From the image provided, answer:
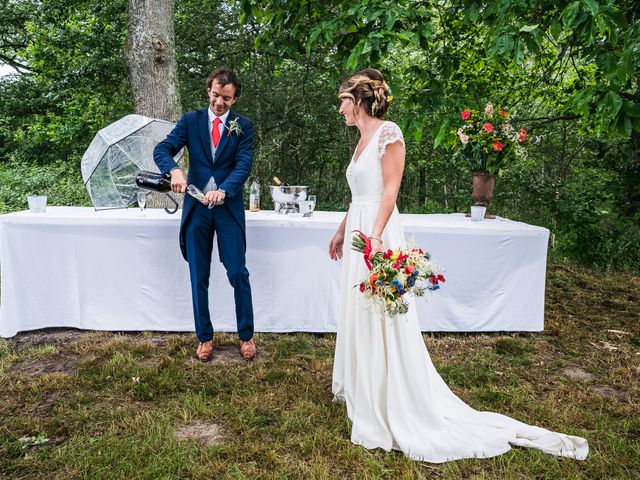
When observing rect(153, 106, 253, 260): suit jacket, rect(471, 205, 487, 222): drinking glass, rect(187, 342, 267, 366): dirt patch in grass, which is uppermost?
rect(153, 106, 253, 260): suit jacket

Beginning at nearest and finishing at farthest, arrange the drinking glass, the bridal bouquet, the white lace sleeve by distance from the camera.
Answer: the bridal bouquet, the white lace sleeve, the drinking glass

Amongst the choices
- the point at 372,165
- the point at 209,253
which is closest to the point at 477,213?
the point at 372,165

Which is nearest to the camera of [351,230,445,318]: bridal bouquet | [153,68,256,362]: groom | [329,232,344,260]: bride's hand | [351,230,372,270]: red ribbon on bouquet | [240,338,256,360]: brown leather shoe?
[351,230,445,318]: bridal bouquet

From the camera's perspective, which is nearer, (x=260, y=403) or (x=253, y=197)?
(x=260, y=403)

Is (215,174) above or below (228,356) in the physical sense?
above

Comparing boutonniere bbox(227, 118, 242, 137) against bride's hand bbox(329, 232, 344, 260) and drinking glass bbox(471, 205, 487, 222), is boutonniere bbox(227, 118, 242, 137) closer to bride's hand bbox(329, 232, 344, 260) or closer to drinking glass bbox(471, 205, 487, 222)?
bride's hand bbox(329, 232, 344, 260)

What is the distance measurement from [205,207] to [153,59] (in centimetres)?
248

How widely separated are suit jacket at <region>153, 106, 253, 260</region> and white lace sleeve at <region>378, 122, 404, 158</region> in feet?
3.74

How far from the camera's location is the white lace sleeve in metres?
2.33

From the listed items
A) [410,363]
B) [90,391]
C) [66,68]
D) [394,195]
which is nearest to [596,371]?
[410,363]

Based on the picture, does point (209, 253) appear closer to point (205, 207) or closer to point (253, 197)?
point (205, 207)

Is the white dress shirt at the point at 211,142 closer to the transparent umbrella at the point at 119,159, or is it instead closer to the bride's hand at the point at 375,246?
the transparent umbrella at the point at 119,159

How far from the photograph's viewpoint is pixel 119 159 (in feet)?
12.0

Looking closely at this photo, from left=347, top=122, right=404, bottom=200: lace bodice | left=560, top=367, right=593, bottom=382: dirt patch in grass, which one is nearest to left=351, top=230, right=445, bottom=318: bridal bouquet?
left=347, top=122, right=404, bottom=200: lace bodice
